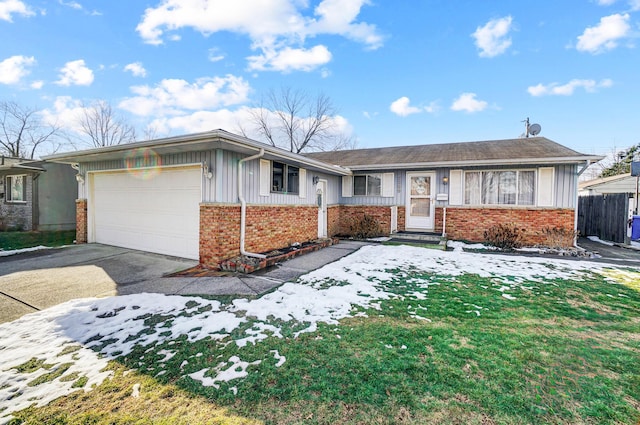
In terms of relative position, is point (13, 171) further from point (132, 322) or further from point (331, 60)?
point (331, 60)

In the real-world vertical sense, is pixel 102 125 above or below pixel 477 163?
above

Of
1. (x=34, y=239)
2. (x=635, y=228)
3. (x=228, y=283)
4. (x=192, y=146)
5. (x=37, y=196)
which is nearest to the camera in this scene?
(x=228, y=283)

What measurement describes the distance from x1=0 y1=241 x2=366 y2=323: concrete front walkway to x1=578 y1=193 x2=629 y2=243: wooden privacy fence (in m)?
10.9

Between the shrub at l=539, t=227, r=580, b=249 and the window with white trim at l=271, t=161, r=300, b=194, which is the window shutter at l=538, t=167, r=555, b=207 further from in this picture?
the window with white trim at l=271, t=161, r=300, b=194

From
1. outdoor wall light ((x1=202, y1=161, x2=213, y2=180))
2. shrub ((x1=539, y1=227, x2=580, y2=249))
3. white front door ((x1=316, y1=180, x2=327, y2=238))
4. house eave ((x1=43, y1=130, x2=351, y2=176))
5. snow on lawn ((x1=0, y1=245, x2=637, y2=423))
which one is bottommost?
snow on lawn ((x1=0, y1=245, x2=637, y2=423))

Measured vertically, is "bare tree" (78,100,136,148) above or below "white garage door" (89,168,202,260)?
above

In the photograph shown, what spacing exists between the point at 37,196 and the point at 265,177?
11274mm

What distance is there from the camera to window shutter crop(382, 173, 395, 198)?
1162cm

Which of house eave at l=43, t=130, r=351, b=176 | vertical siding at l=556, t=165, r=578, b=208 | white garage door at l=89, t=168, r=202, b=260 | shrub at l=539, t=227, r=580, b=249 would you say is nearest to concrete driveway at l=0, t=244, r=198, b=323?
white garage door at l=89, t=168, r=202, b=260

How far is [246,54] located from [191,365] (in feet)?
48.2

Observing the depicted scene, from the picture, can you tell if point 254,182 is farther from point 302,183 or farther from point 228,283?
point 228,283

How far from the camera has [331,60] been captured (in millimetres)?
15078

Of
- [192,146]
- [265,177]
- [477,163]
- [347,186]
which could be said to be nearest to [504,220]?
[477,163]

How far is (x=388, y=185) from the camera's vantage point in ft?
38.3
